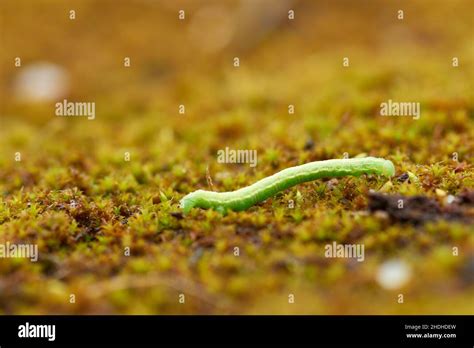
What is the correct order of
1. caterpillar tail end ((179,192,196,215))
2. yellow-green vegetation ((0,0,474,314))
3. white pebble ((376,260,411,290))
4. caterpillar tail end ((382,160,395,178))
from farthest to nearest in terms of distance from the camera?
caterpillar tail end ((382,160,395,178)) → caterpillar tail end ((179,192,196,215)) → yellow-green vegetation ((0,0,474,314)) → white pebble ((376,260,411,290))

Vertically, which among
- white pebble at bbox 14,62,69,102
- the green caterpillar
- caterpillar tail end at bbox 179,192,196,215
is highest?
white pebble at bbox 14,62,69,102

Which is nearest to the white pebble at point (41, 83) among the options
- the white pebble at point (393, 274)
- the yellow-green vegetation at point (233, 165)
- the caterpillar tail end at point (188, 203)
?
the yellow-green vegetation at point (233, 165)

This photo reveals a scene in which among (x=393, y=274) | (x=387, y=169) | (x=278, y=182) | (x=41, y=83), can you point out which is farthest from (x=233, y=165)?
(x=41, y=83)

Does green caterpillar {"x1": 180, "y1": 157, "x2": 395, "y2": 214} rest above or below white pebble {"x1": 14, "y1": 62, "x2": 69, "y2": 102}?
below

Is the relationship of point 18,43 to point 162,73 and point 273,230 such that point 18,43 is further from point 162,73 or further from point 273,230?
point 273,230

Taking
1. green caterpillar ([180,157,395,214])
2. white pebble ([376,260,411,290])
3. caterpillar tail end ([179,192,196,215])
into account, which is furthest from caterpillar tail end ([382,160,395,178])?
caterpillar tail end ([179,192,196,215])

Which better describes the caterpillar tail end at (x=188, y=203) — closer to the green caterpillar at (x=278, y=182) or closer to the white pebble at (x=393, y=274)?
the green caterpillar at (x=278, y=182)

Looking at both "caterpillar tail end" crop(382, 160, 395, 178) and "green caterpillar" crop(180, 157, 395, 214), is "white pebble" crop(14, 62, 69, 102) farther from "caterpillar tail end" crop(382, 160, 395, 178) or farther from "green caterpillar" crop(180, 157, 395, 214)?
"caterpillar tail end" crop(382, 160, 395, 178)
